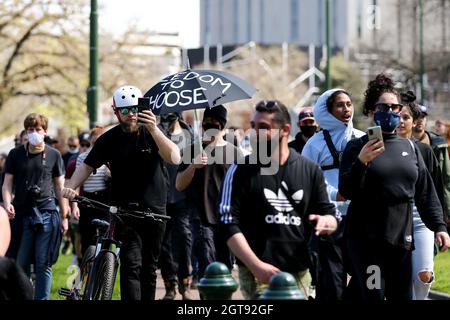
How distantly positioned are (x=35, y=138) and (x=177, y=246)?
86.8 inches

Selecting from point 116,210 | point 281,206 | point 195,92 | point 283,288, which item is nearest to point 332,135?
point 195,92

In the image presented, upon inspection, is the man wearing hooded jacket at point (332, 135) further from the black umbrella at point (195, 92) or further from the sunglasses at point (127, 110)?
the sunglasses at point (127, 110)

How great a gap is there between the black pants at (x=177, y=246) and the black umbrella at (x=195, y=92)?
2.61m

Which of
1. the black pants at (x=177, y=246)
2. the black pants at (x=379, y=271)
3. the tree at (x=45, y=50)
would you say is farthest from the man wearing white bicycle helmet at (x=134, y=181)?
the tree at (x=45, y=50)

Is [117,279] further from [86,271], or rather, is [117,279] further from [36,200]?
[86,271]

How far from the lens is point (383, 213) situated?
27.8 ft

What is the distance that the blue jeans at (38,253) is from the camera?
1226 cm

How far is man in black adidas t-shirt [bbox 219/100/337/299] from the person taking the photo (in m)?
7.20
